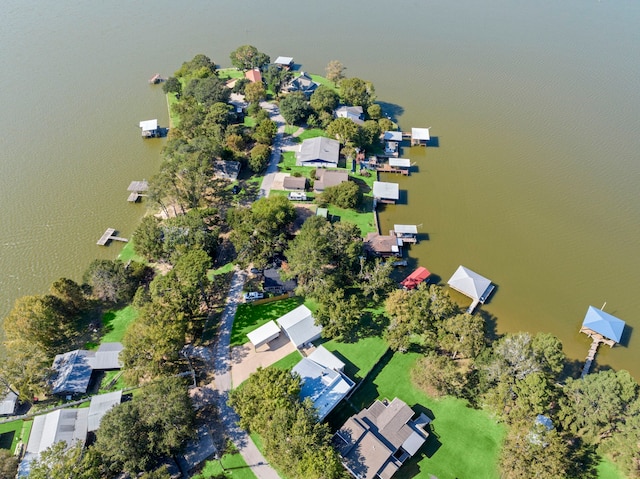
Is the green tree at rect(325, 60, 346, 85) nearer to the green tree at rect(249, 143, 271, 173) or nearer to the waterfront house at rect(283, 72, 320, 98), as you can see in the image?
the waterfront house at rect(283, 72, 320, 98)

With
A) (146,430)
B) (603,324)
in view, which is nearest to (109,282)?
(146,430)

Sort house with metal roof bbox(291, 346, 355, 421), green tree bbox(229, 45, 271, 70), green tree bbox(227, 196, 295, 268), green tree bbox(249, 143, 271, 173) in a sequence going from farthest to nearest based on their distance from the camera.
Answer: green tree bbox(229, 45, 271, 70) < green tree bbox(249, 143, 271, 173) < green tree bbox(227, 196, 295, 268) < house with metal roof bbox(291, 346, 355, 421)

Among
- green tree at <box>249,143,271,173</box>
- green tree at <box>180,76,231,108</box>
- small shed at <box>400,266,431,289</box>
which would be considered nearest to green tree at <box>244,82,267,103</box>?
green tree at <box>180,76,231,108</box>

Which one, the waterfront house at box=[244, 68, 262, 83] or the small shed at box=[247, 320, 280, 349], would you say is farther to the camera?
the waterfront house at box=[244, 68, 262, 83]

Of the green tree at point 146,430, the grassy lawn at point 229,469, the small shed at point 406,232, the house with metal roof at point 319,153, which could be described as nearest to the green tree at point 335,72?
the house with metal roof at point 319,153

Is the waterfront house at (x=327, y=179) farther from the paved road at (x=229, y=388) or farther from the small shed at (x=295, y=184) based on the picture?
the paved road at (x=229, y=388)

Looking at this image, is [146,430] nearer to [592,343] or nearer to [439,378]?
[439,378]

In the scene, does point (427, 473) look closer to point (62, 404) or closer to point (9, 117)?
point (62, 404)
